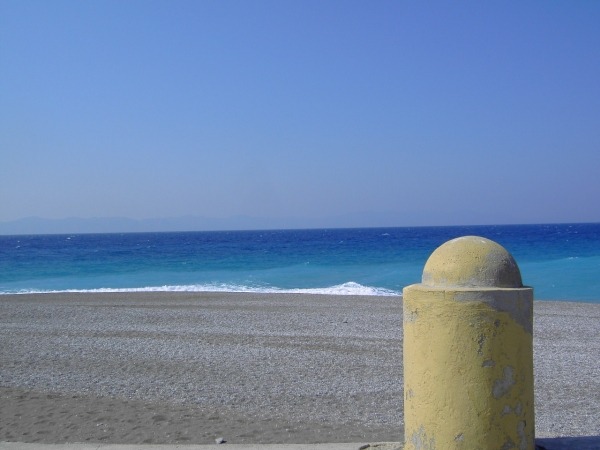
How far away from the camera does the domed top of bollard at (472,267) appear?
3.51 m

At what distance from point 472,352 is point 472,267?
0.45m

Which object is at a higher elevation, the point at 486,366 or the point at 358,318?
the point at 486,366

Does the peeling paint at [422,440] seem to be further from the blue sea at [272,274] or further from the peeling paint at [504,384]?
the blue sea at [272,274]

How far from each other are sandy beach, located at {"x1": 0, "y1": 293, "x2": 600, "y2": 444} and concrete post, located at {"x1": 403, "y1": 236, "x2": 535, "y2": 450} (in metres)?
2.78

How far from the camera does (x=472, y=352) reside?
3432 millimetres

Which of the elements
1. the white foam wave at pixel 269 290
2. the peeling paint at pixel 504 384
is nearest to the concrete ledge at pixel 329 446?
the peeling paint at pixel 504 384

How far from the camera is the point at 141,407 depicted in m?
7.39

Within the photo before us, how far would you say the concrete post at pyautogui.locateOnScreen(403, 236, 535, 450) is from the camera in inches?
135

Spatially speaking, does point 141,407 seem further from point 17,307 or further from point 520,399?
point 17,307

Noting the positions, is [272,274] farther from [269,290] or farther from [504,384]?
[504,384]

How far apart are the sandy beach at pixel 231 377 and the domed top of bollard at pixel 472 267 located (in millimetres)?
3077

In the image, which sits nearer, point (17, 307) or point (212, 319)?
point (212, 319)

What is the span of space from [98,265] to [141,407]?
146 feet

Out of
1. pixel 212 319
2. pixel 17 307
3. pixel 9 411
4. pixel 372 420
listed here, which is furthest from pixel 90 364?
pixel 17 307
